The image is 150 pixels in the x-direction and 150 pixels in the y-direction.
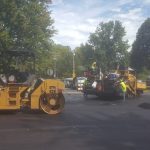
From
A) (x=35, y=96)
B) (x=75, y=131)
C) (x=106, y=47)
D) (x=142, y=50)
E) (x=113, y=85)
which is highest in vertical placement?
(x=106, y=47)

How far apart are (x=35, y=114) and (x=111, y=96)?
42.1ft

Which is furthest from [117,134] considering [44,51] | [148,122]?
→ [44,51]

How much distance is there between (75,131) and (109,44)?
3625 inches

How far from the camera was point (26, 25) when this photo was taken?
44625mm

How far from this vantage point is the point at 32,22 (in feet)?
151

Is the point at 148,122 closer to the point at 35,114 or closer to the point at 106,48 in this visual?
the point at 35,114

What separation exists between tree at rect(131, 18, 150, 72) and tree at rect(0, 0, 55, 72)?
4315cm

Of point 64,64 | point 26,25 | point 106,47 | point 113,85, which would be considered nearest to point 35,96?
point 113,85

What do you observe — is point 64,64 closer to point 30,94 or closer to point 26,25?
point 26,25

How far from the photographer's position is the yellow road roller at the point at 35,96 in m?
19.2

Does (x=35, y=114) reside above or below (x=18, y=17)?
below

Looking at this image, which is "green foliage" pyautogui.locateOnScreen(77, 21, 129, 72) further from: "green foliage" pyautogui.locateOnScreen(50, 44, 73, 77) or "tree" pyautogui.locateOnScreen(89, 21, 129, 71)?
"green foliage" pyautogui.locateOnScreen(50, 44, 73, 77)

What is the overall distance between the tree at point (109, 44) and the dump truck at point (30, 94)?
258ft

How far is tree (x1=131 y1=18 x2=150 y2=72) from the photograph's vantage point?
89375mm
